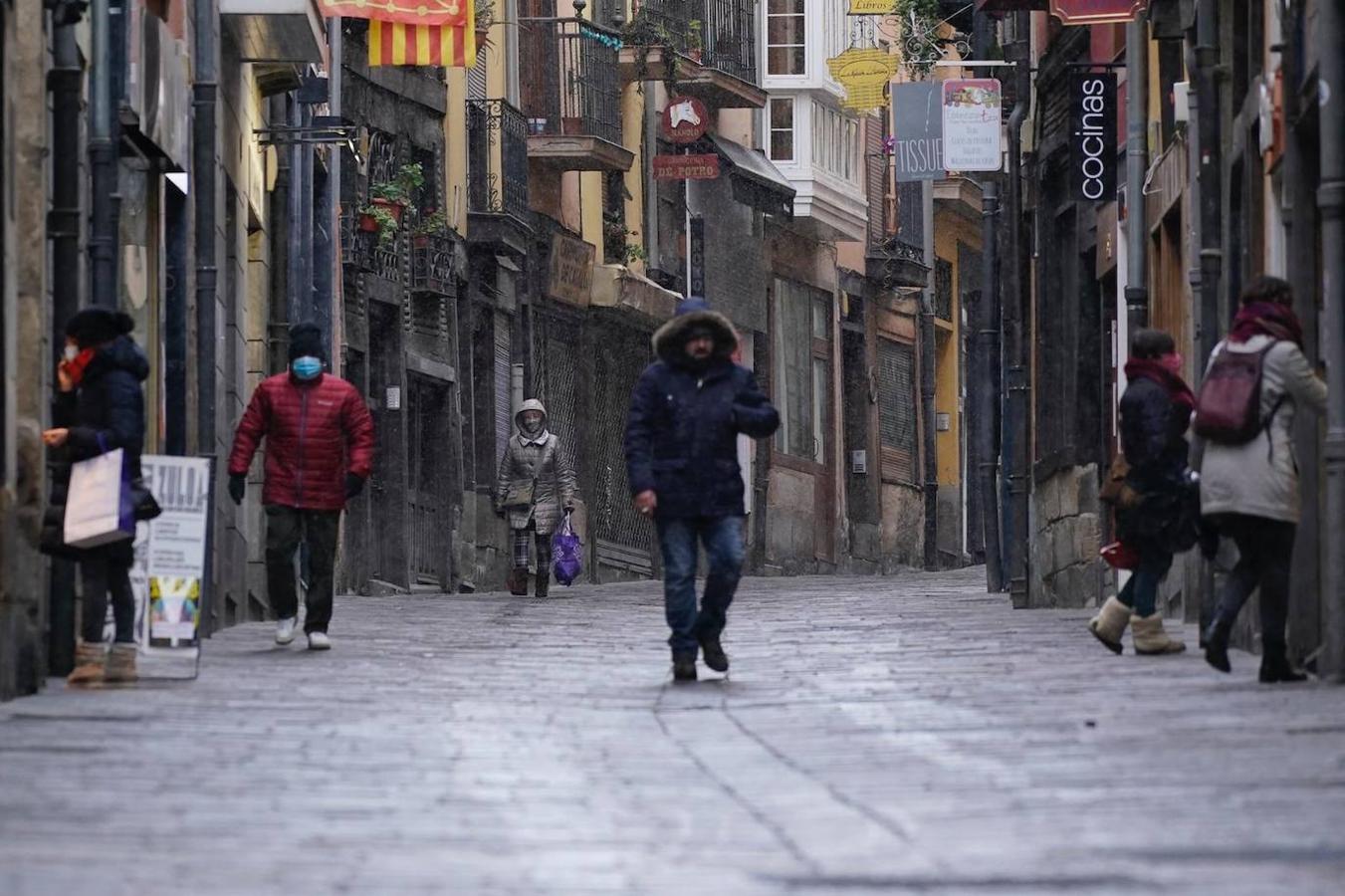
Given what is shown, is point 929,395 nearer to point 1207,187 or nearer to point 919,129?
point 919,129

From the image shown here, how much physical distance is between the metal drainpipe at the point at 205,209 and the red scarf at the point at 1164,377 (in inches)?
272

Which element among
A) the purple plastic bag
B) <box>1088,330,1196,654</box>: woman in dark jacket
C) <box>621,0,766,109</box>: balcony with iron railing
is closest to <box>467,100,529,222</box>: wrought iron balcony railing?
<box>621,0,766,109</box>: balcony with iron railing

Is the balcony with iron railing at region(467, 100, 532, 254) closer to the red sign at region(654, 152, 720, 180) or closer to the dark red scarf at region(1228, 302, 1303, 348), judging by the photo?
the red sign at region(654, 152, 720, 180)

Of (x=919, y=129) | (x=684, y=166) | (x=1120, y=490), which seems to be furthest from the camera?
(x=684, y=166)

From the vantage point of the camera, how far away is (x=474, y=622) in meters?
19.9

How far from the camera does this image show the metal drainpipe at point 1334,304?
40.7 ft

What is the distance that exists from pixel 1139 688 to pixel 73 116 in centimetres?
530

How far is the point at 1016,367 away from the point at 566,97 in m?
13.4

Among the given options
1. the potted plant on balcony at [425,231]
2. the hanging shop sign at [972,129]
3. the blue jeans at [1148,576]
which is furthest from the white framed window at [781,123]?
the blue jeans at [1148,576]

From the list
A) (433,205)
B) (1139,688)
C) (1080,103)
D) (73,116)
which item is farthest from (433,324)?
(1139,688)

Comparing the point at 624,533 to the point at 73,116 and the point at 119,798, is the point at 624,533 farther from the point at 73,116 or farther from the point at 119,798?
the point at 119,798

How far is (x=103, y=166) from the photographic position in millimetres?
14836

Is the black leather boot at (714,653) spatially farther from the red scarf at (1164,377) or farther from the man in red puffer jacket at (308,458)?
the man in red puffer jacket at (308,458)

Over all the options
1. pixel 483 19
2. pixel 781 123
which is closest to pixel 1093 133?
pixel 483 19
